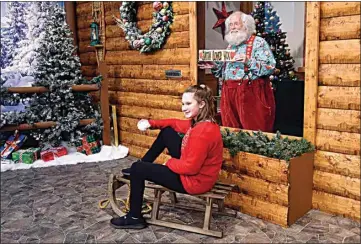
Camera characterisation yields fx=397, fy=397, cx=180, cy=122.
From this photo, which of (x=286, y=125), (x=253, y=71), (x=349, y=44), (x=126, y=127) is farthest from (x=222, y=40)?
(x=126, y=127)

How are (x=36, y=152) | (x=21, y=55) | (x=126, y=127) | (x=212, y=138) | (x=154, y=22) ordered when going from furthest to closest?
(x=21, y=55) → (x=126, y=127) → (x=36, y=152) → (x=154, y=22) → (x=212, y=138)

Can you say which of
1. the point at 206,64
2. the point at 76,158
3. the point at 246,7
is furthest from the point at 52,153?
the point at 246,7

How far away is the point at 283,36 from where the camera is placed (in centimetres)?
499

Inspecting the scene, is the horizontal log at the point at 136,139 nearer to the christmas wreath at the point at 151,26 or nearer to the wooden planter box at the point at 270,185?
the christmas wreath at the point at 151,26

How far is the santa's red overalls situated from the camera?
405cm

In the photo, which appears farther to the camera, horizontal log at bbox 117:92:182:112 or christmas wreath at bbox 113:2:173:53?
horizontal log at bbox 117:92:182:112

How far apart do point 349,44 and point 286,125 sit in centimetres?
103

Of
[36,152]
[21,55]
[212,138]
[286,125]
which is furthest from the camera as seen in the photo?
[21,55]

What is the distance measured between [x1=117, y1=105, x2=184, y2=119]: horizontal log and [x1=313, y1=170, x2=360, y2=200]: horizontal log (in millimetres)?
1814

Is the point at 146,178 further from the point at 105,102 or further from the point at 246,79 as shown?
the point at 105,102

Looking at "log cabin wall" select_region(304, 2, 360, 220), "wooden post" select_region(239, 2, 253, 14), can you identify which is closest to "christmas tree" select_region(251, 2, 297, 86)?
"wooden post" select_region(239, 2, 253, 14)

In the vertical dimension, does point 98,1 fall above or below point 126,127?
above

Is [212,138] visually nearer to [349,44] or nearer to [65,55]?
[349,44]

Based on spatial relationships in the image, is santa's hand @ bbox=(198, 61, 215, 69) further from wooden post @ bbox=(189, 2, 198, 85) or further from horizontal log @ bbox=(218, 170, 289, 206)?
horizontal log @ bbox=(218, 170, 289, 206)
